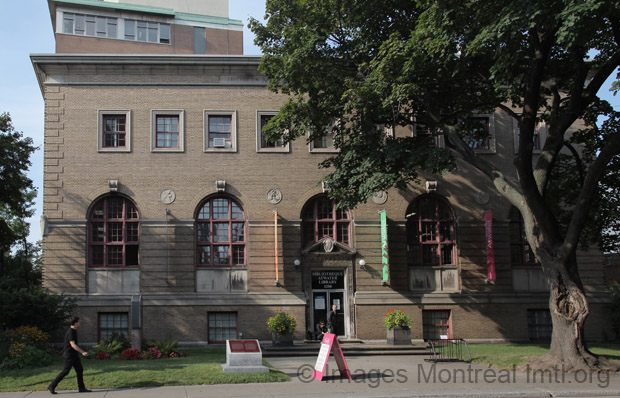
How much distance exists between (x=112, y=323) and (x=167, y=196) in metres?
6.10

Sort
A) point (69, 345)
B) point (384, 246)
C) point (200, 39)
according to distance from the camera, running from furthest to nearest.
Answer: point (200, 39), point (384, 246), point (69, 345)

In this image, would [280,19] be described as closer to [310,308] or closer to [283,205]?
[283,205]

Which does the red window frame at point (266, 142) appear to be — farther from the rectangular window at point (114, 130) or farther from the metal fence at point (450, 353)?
the metal fence at point (450, 353)

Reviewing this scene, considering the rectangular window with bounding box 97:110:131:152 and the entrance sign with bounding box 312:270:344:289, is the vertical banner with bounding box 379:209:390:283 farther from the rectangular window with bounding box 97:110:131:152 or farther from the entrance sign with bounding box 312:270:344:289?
the rectangular window with bounding box 97:110:131:152

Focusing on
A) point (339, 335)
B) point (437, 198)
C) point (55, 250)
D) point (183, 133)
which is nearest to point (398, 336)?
point (339, 335)

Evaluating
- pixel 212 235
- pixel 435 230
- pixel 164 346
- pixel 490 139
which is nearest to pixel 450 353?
pixel 435 230

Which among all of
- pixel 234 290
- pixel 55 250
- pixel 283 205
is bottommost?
pixel 234 290

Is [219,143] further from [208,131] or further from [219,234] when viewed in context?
[219,234]

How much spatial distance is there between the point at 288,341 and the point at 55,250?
11045mm

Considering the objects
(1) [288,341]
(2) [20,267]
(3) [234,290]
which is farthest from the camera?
(2) [20,267]

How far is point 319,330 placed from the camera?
1096 inches

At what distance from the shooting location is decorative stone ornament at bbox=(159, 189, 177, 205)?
28.5 m

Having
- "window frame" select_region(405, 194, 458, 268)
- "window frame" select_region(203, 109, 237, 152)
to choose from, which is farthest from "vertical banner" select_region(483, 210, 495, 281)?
"window frame" select_region(203, 109, 237, 152)

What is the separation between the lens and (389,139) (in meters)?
23.8
